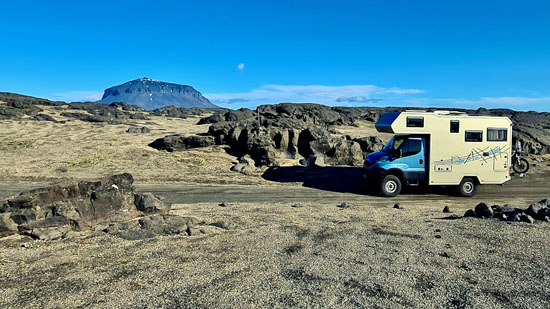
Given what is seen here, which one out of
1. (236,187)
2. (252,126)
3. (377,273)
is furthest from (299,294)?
(252,126)

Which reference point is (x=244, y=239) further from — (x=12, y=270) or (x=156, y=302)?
(x=12, y=270)

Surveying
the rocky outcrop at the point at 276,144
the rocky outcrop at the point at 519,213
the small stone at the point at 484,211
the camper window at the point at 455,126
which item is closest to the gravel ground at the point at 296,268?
the rocky outcrop at the point at 519,213

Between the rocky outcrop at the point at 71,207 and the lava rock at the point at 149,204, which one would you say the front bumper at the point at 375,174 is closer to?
the lava rock at the point at 149,204

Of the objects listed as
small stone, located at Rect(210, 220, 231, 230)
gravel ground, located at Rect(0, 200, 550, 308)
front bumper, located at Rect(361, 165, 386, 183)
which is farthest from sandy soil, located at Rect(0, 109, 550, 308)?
front bumper, located at Rect(361, 165, 386, 183)

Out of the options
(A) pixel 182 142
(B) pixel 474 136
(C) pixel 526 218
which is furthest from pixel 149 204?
(A) pixel 182 142

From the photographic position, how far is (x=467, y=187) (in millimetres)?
17406

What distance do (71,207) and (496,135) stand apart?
17.4m

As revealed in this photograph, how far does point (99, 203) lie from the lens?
10.9 meters

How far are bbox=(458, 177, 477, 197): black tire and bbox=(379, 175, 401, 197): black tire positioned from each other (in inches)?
116

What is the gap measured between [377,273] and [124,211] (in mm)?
7814

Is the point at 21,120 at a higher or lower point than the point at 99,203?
higher

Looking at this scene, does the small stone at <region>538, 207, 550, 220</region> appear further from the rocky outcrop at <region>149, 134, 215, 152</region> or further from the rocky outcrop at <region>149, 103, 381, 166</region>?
the rocky outcrop at <region>149, 134, 215, 152</region>

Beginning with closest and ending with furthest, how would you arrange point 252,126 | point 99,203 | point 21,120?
point 99,203 < point 252,126 < point 21,120

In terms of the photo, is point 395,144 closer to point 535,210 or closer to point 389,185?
point 389,185
